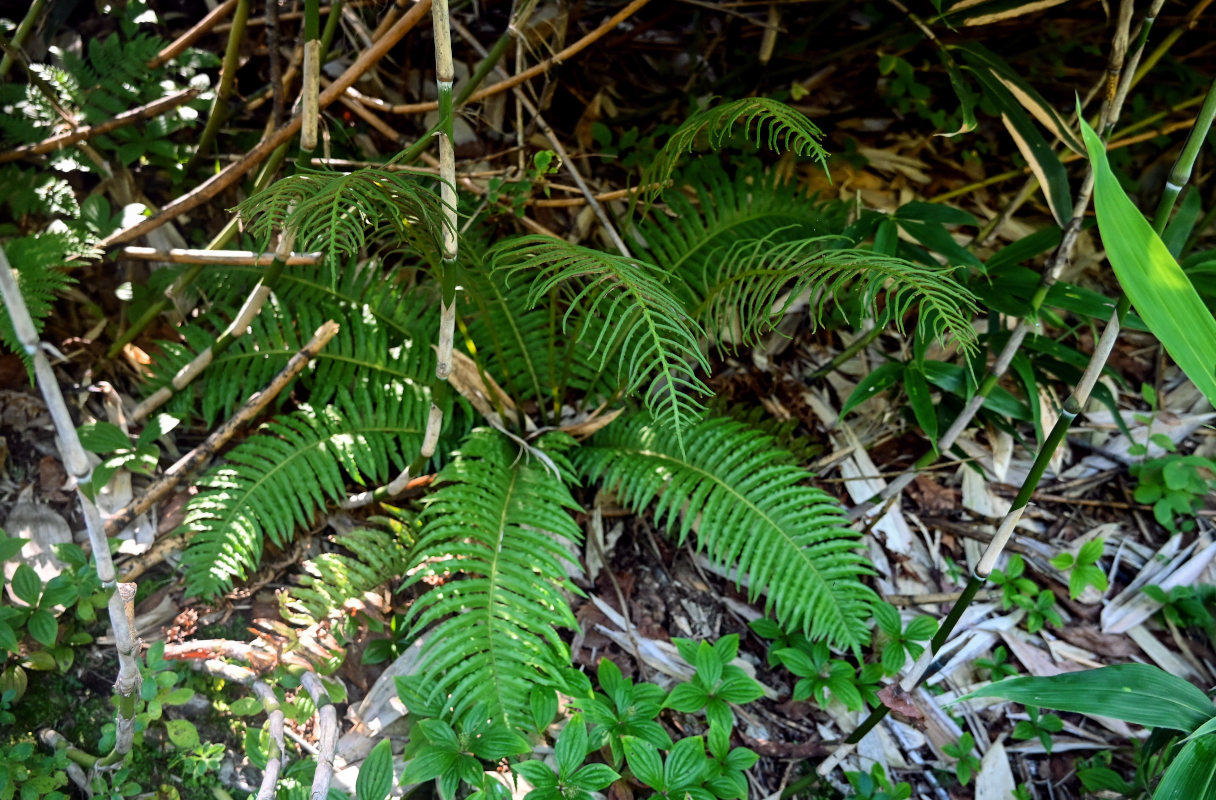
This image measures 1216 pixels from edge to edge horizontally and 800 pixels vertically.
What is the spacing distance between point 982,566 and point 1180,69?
215 centimetres

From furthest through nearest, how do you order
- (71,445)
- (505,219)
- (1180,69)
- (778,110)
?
(1180,69) → (505,219) → (778,110) → (71,445)

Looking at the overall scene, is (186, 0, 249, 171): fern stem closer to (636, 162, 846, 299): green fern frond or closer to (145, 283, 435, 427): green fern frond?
(145, 283, 435, 427): green fern frond

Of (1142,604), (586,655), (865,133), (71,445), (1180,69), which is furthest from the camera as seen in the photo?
(865,133)

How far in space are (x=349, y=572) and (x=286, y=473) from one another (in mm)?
276

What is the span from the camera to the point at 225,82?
196cm

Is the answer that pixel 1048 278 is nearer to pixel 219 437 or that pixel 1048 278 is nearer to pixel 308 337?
pixel 308 337

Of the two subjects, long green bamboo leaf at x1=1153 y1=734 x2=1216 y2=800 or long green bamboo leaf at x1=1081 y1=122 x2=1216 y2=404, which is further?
long green bamboo leaf at x1=1153 y1=734 x2=1216 y2=800

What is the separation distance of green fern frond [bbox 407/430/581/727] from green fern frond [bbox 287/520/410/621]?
0.07 meters

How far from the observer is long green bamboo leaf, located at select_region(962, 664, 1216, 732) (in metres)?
1.21

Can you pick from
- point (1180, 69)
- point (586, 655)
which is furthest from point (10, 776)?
point (1180, 69)

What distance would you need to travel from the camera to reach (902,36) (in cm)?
233

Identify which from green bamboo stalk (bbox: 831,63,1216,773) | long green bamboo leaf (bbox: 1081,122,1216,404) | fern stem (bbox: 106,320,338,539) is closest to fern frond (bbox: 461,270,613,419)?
fern stem (bbox: 106,320,338,539)

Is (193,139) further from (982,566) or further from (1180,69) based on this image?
(1180,69)

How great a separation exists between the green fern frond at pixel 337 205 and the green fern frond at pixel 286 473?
0.70 metres
